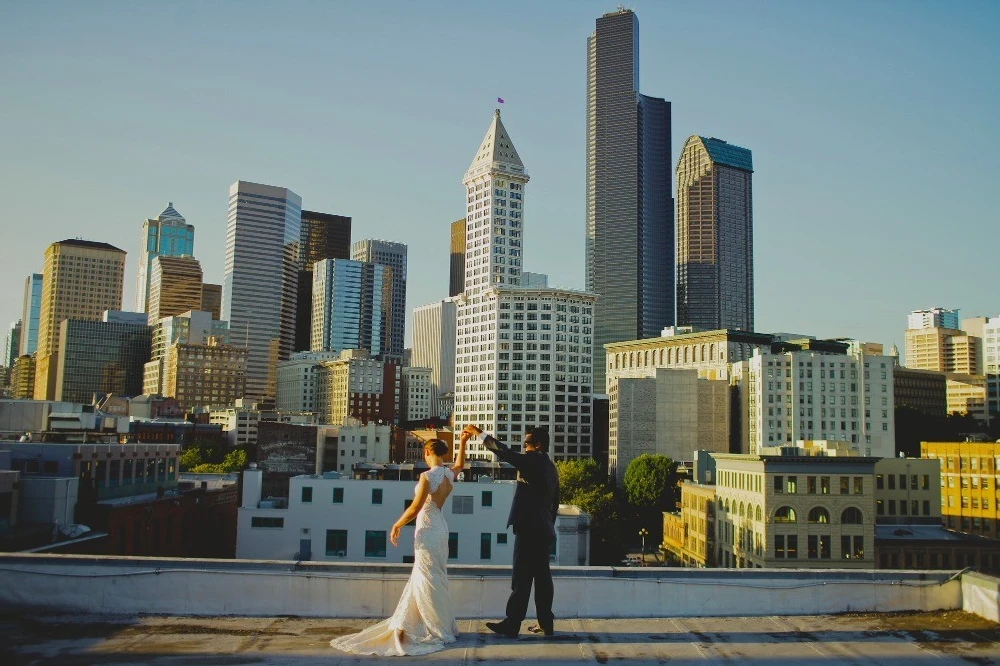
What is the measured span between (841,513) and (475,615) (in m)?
55.6

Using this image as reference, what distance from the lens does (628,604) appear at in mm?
12977

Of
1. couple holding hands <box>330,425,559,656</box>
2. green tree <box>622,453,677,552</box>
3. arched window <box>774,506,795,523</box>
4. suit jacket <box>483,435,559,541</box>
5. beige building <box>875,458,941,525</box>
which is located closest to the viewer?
couple holding hands <box>330,425,559,656</box>

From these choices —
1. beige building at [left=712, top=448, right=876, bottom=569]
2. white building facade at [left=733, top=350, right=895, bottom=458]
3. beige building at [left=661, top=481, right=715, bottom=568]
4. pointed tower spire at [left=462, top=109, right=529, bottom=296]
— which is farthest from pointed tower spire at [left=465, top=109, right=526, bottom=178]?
beige building at [left=712, top=448, right=876, bottom=569]

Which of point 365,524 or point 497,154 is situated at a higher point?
point 497,154

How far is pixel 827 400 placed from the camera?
493ft

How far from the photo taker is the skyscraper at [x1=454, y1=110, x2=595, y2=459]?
16950cm

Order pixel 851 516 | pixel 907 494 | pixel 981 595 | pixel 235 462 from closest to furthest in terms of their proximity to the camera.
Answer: pixel 981 595
pixel 851 516
pixel 907 494
pixel 235 462

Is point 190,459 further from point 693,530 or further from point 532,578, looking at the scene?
point 532,578

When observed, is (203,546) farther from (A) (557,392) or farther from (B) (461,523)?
(A) (557,392)

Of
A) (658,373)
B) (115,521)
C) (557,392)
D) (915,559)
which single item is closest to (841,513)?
(915,559)

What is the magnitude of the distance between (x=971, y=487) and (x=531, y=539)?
3897 inches

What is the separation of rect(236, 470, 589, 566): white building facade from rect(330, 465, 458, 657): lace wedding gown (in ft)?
133

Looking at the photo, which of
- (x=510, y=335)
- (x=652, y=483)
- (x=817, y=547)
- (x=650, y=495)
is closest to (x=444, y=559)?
(x=817, y=547)

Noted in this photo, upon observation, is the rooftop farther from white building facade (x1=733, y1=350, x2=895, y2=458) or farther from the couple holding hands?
white building facade (x1=733, y1=350, x2=895, y2=458)
